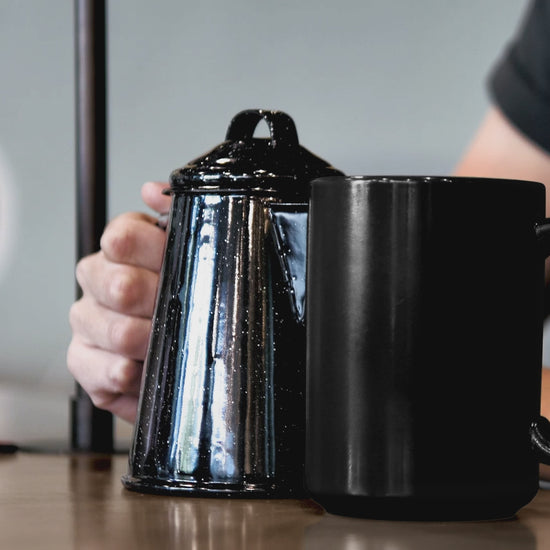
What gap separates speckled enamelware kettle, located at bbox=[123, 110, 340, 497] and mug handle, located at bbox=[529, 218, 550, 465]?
81 millimetres

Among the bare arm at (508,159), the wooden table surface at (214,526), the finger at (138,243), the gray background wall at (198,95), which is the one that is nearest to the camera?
the wooden table surface at (214,526)

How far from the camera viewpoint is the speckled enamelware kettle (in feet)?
1.08

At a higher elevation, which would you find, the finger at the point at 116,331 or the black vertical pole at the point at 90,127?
the black vertical pole at the point at 90,127

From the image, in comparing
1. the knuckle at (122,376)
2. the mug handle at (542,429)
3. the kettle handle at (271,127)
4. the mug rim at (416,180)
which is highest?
the kettle handle at (271,127)

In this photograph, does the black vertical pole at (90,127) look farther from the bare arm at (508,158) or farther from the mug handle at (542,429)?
the bare arm at (508,158)

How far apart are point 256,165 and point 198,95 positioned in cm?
134

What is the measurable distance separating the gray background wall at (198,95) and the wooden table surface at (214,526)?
87 centimetres

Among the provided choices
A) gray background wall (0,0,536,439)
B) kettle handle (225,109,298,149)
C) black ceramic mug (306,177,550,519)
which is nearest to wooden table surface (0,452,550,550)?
black ceramic mug (306,177,550,519)

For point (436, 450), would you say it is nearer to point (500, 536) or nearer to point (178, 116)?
point (500, 536)

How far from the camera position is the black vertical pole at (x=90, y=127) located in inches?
22.2

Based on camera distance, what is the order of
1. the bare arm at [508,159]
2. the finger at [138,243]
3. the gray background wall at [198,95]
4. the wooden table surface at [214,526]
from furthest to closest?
the gray background wall at [198,95], the bare arm at [508,159], the finger at [138,243], the wooden table surface at [214,526]

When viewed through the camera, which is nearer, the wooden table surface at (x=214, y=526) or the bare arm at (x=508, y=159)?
the wooden table surface at (x=214, y=526)

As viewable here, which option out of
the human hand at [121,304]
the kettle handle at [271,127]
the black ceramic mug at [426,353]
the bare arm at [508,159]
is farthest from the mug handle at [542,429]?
the bare arm at [508,159]

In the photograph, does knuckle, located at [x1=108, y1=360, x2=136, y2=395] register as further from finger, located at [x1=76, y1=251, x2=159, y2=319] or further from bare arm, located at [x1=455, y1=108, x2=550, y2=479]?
bare arm, located at [x1=455, y1=108, x2=550, y2=479]
